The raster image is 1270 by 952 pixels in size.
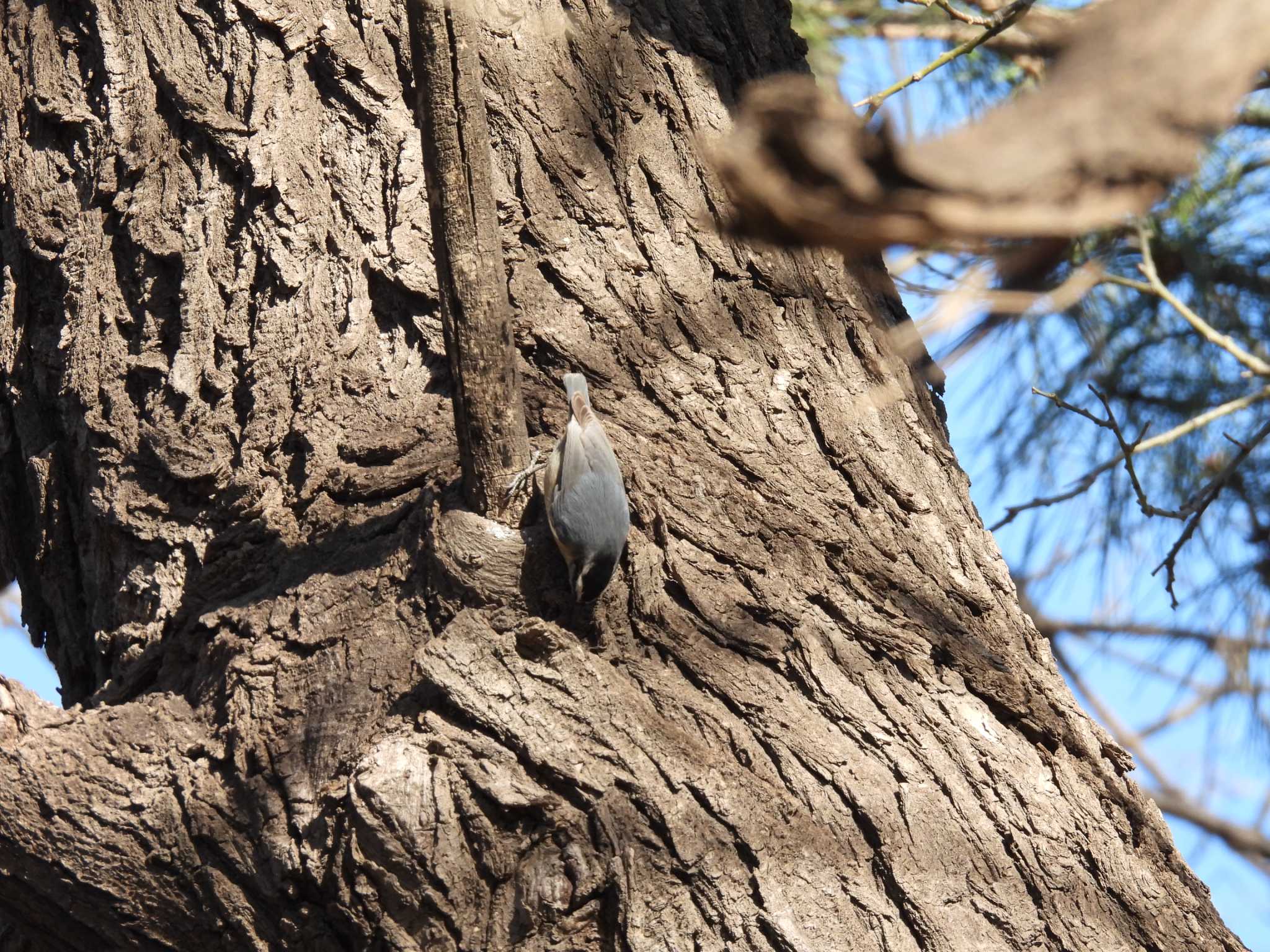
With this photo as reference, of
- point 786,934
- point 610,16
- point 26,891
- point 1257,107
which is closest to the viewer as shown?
point 786,934

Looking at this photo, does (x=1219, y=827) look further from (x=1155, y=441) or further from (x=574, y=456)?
(x=574, y=456)

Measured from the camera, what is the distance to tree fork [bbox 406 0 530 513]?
126 centimetres

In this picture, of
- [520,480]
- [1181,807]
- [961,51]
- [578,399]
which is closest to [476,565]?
[520,480]

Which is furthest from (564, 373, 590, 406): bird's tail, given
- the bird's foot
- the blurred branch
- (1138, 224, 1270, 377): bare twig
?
the blurred branch

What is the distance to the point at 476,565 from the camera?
137cm

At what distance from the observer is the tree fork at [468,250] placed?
4.14ft

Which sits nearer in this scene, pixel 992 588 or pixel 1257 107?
pixel 992 588

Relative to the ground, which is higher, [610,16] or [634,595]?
[610,16]

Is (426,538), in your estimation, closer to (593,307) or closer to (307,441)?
(307,441)

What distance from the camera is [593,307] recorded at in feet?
5.30

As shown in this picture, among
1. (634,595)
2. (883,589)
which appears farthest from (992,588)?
(634,595)

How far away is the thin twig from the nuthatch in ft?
2.40

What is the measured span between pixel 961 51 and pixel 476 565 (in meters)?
1.33

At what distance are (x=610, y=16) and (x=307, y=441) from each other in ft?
2.85
